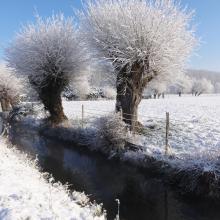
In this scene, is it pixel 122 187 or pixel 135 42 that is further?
pixel 135 42

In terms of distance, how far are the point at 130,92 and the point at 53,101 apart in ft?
29.4

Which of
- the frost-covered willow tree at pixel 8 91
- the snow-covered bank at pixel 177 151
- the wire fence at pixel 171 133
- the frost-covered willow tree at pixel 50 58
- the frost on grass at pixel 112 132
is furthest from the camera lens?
the frost-covered willow tree at pixel 8 91

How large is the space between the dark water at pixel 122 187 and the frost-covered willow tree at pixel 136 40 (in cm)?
326

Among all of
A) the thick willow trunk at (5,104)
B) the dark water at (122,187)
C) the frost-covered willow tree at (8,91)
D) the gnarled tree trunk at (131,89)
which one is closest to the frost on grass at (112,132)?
the dark water at (122,187)

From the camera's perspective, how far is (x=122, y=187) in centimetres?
1165

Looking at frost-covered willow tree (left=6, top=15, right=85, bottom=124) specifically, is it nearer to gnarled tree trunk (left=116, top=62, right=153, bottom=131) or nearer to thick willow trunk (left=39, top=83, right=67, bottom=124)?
thick willow trunk (left=39, top=83, right=67, bottom=124)

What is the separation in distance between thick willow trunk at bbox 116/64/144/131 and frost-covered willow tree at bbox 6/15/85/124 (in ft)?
21.6

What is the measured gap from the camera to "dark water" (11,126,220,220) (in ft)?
30.5

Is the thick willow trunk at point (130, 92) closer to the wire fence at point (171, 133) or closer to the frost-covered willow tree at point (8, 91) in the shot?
the wire fence at point (171, 133)

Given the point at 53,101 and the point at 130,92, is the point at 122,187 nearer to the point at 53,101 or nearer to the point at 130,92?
the point at 130,92

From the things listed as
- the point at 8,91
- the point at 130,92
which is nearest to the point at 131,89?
the point at 130,92

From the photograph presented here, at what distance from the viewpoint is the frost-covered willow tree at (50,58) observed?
2320cm

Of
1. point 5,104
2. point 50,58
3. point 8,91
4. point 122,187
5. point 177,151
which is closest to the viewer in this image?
point 122,187

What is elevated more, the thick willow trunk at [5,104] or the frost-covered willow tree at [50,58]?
the frost-covered willow tree at [50,58]
